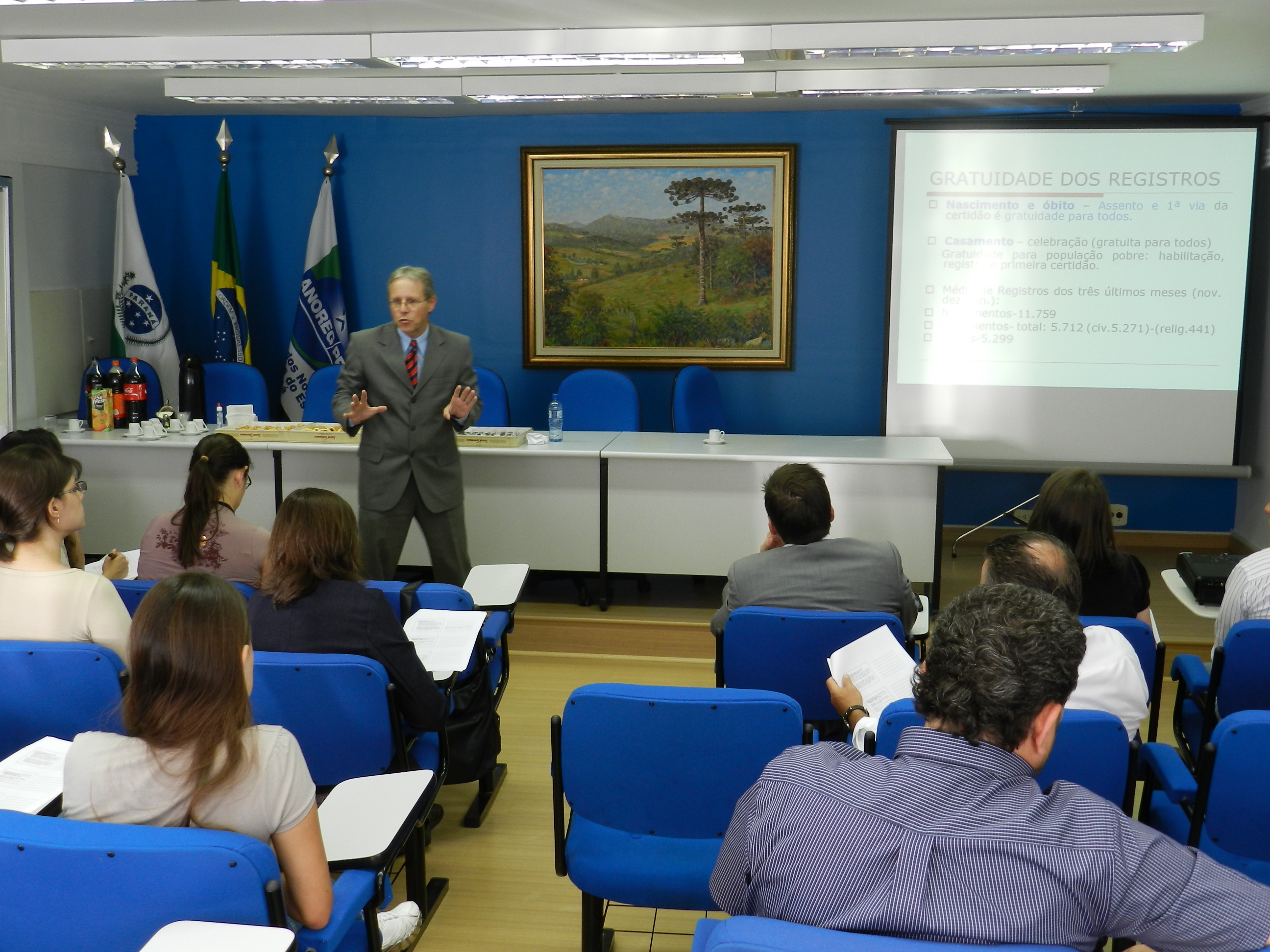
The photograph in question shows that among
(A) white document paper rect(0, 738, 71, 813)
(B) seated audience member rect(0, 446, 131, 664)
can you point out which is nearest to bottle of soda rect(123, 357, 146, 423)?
(B) seated audience member rect(0, 446, 131, 664)

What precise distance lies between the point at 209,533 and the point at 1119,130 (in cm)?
503

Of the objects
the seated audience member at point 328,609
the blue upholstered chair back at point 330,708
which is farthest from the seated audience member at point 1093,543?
the blue upholstered chair back at point 330,708

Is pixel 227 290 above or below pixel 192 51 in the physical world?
below

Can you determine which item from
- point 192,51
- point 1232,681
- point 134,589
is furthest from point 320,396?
point 1232,681

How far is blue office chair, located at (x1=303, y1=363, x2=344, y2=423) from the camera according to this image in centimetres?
580

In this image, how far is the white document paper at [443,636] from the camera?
2514mm

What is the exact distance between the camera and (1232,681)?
262 cm

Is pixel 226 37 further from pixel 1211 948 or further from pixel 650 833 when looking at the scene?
pixel 1211 948

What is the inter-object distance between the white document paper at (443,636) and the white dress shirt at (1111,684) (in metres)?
0.95

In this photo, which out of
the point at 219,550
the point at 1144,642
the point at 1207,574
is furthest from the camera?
the point at 1207,574

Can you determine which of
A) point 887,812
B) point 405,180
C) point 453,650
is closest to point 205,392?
point 405,180

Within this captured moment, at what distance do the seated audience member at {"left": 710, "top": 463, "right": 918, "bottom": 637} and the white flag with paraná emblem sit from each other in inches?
188

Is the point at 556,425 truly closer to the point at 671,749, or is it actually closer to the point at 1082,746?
the point at 671,749

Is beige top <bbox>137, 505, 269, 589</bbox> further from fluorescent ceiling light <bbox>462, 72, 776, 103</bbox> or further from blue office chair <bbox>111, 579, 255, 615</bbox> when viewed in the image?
fluorescent ceiling light <bbox>462, 72, 776, 103</bbox>
